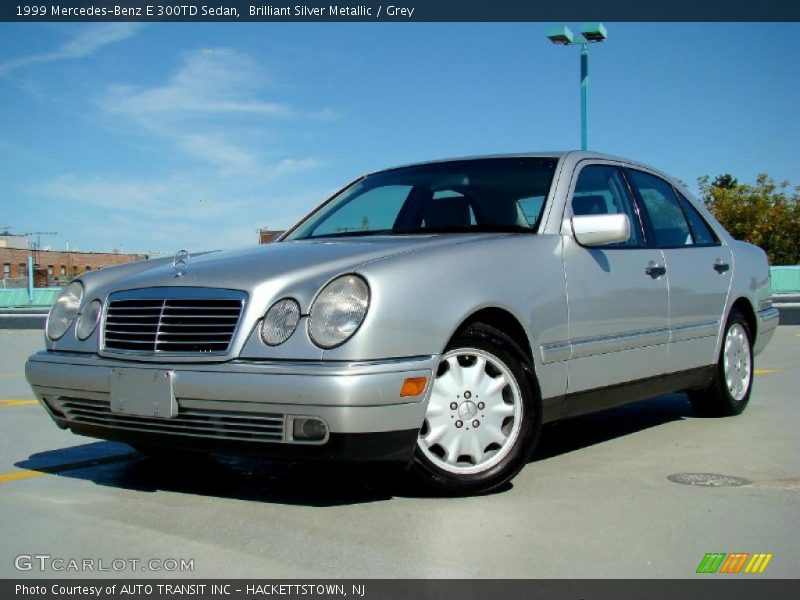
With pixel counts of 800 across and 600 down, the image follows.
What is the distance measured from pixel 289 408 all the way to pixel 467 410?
834 millimetres

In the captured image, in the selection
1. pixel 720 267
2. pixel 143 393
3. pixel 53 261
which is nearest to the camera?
pixel 143 393

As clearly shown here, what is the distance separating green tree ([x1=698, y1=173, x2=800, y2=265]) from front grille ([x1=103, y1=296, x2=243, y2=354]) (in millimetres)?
50879

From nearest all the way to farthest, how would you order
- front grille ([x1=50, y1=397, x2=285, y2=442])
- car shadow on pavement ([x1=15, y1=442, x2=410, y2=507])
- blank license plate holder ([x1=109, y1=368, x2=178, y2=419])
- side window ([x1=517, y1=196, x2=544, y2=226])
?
1. front grille ([x1=50, y1=397, x2=285, y2=442])
2. blank license plate holder ([x1=109, y1=368, x2=178, y2=419])
3. car shadow on pavement ([x1=15, y1=442, x2=410, y2=507])
4. side window ([x1=517, y1=196, x2=544, y2=226])

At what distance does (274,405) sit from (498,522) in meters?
0.97

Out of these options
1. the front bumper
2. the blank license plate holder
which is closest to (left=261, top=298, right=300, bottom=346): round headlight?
the front bumper

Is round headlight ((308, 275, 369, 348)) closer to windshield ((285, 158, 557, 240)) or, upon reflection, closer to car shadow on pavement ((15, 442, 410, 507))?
car shadow on pavement ((15, 442, 410, 507))

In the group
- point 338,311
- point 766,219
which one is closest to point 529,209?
point 338,311

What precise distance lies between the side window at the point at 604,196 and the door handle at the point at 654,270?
0.14m

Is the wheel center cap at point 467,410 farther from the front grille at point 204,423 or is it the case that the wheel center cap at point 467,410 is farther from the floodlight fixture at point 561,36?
the floodlight fixture at point 561,36

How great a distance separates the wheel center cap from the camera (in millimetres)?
4055

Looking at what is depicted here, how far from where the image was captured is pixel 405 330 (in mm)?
3754

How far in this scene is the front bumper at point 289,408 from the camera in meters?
3.59

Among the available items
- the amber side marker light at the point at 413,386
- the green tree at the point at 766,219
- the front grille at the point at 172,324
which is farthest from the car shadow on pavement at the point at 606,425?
the green tree at the point at 766,219

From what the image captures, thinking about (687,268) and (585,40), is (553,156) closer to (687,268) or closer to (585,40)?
(687,268)
